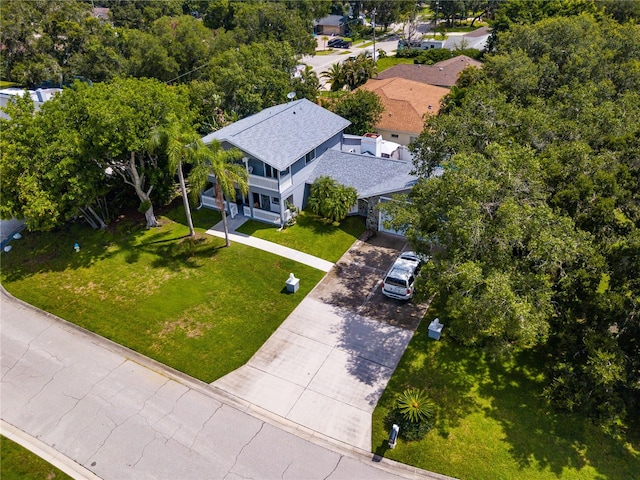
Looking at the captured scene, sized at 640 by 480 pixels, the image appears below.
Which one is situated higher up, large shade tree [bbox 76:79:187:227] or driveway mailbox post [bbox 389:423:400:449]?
large shade tree [bbox 76:79:187:227]

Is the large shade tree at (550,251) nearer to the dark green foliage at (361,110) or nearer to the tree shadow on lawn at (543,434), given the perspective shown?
the tree shadow on lawn at (543,434)

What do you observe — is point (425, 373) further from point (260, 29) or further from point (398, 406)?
point (260, 29)

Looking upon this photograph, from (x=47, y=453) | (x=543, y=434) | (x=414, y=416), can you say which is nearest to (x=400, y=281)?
(x=414, y=416)

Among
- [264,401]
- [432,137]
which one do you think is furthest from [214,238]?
[432,137]

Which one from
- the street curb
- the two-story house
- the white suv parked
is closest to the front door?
the two-story house

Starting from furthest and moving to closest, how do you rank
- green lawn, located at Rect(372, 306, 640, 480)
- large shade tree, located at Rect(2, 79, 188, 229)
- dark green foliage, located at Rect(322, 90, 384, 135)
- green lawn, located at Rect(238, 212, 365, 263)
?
1. dark green foliage, located at Rect(322, 90, 384, 135)
2. green lawn, located at Rect(238, 212, 365, 263)
3. large shade tree, located at Rect(2, 79, 188, 229)
4. green lawn, located at Rect(372, 306, 640, 480)

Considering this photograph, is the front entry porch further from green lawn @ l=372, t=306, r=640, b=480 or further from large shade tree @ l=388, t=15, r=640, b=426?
green lawn @ l=372, t=306, r=640, b=480
